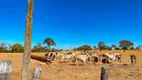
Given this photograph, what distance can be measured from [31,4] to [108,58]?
74.5 feet

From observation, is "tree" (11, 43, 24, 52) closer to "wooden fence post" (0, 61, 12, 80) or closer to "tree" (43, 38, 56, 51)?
"tree" (43, 38, 56, 51)

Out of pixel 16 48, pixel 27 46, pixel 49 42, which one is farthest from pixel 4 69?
pixel 49 42

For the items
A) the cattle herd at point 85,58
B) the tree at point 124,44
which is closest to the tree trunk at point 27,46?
the cattle herd at point 85,58

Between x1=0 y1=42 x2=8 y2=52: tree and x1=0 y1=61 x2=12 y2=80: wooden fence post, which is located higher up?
x1=0 y1=42 x2=8 y2=52: tree

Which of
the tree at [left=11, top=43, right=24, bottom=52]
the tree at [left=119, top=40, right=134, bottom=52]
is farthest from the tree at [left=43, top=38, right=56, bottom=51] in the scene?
the tree at [left=119, top=40, right=134, bottom=52]

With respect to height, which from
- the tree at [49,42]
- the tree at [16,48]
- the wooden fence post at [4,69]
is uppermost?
the tree at [49,42]

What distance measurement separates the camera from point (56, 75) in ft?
53.0


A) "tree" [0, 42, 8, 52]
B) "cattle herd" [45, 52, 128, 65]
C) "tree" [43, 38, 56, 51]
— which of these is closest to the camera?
"cattle herd" [45, 52, 128, 65]

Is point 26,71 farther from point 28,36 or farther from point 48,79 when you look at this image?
point 48,79

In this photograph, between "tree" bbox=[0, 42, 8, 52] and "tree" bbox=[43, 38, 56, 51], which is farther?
"tree" bbox=[43, 38, 56, 51]

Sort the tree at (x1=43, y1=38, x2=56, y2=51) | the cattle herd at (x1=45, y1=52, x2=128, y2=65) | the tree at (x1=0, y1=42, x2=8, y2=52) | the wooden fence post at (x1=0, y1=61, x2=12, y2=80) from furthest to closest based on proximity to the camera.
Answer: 1. the tree at (x1=43, y1=38, x2=56, y2=51)
2. the tree at (x1=0, y1=42, x2=8, y2=52)
3. the cattle herd at (x1=45, y1=52, x2=128, y2=65)
4. the wooden fence post at (x1=0, y1=61, x2=12, y2=80)

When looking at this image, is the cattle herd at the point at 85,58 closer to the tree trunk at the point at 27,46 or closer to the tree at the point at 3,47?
the tree trunk at the point at 27,46

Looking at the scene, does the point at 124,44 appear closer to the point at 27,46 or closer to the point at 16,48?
the point at 16,48

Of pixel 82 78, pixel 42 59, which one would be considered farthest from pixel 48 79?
pixel 42 59
